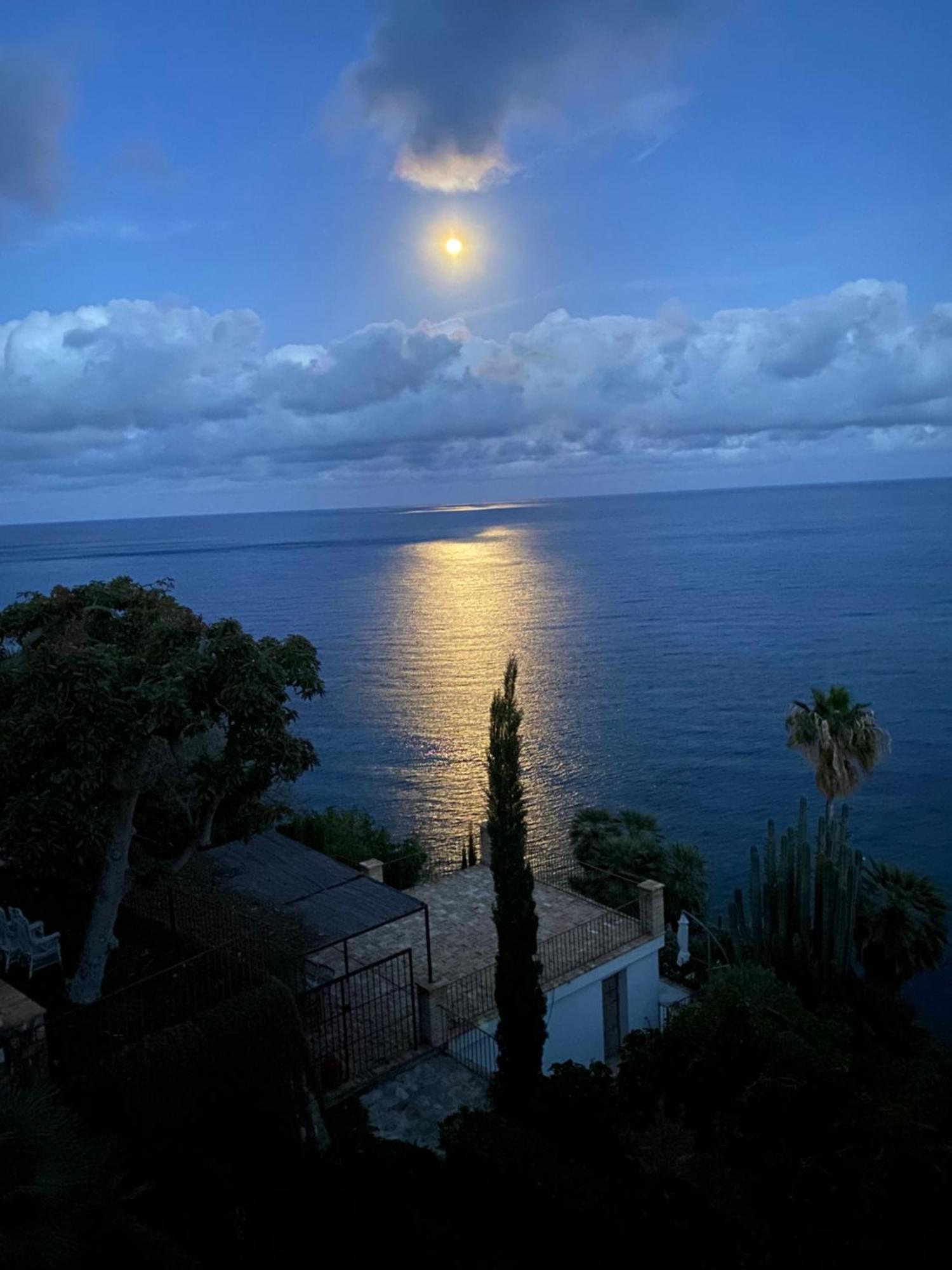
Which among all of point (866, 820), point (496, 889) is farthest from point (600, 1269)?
point (866, 820)

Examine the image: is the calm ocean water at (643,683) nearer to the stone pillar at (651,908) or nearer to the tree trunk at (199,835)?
the stone pillar at (651,908)

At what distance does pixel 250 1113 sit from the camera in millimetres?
9766

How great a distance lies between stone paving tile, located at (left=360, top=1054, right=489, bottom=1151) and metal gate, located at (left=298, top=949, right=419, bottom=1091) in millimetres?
379

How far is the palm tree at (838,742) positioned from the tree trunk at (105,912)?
16685mm

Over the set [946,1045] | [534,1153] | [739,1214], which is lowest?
[946,1045]

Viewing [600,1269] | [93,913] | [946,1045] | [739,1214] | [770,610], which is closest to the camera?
[600,1269]

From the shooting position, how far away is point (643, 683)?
2522 inches

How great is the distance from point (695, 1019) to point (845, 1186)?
370 cm

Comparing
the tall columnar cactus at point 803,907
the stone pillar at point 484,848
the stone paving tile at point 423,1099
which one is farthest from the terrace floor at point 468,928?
the tall columnar cactus at point 803,907

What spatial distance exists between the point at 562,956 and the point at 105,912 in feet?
25.5

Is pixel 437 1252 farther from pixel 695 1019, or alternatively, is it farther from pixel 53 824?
pixel 53 824

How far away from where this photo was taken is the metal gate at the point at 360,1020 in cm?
1258

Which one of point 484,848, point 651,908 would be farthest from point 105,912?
point 484,848

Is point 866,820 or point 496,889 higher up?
point 496,889
